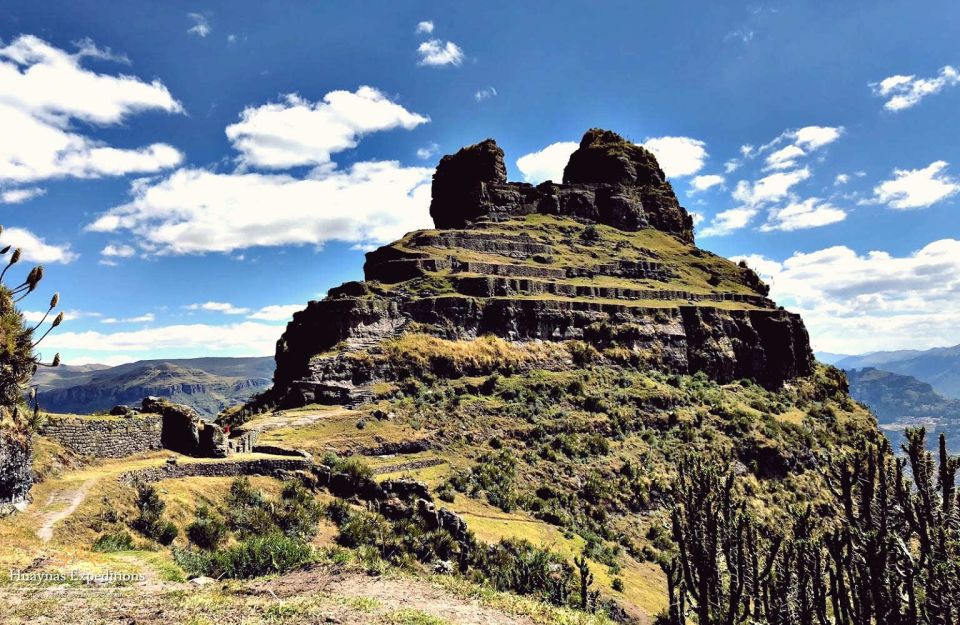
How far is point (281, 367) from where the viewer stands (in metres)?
68.2

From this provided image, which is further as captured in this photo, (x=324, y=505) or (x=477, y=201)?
(x=477, y=201)

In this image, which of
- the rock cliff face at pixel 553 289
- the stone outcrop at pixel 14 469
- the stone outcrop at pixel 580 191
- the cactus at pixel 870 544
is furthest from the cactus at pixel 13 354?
the stone outcrop at pixel 580 191

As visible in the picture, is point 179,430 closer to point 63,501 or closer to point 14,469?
point 63,501

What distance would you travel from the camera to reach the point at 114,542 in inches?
690

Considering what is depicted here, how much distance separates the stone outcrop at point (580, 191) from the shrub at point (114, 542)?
80861mm

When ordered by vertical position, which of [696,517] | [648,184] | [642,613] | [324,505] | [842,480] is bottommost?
[642,613]

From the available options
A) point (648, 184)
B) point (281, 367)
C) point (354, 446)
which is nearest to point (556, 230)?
point (648, 184)

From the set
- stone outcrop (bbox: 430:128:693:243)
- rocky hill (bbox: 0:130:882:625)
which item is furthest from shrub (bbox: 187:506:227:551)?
stone outcrop (bbox: 430:128:693:243)

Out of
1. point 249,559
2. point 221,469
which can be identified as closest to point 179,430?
point 221,469

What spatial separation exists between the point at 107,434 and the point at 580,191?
95.4m

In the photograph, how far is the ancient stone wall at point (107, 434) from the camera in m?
22.4

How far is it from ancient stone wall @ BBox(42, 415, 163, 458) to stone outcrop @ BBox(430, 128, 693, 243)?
7339 cm

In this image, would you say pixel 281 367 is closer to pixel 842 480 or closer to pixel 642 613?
pixel 642 613

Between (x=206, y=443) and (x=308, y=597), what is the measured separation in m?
16.4
